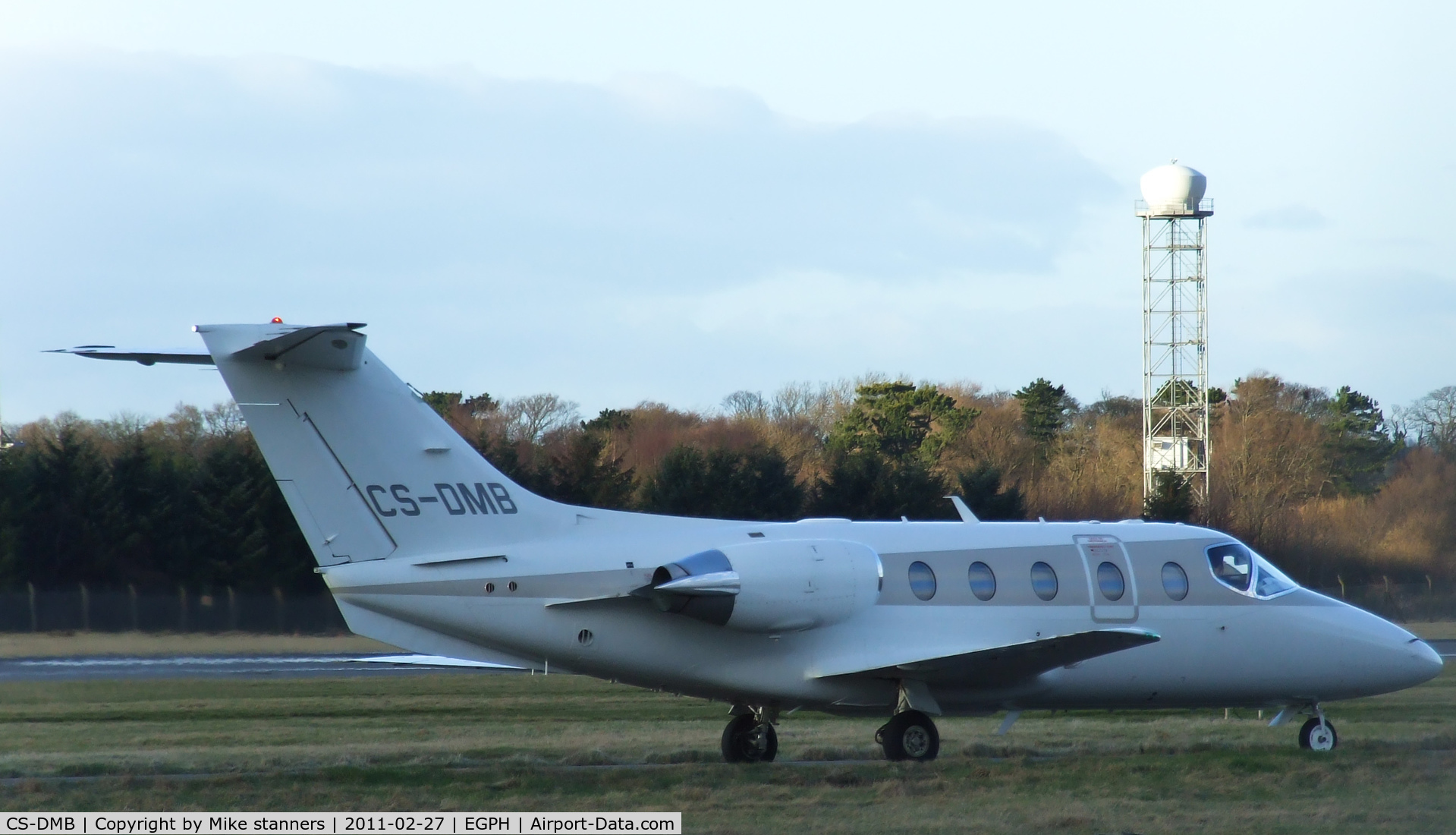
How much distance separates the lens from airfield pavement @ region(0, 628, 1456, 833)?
1191 centimetres

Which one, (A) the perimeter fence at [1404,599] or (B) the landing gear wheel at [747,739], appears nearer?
(B) the landing gear wheel at [747,739]

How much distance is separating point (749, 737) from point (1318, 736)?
21.0 feet

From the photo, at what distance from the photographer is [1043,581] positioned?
618 inches

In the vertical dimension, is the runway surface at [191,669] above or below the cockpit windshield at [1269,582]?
below

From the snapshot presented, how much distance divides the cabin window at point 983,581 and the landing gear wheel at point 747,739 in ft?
8.48

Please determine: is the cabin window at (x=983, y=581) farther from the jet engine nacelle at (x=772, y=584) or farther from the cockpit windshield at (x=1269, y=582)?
the cockpit windshield at (x=1269, y=582)

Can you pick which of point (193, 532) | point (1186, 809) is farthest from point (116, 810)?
point (193, 532)

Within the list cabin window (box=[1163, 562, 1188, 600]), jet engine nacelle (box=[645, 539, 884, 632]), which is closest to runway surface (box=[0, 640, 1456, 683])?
jet engine nacelle (box=[645, 539, 884, 632])

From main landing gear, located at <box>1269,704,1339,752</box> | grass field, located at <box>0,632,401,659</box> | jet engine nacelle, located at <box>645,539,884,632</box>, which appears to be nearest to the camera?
jet engine nacelle, located at <box>645,539,884,632</box>

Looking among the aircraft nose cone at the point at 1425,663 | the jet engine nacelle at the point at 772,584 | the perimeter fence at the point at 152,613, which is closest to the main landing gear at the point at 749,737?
the jet engine nacelle at the point at 772,584

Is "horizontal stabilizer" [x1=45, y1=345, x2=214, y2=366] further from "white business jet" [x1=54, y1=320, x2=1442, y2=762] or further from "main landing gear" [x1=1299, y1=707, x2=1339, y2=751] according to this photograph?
"main landing gear" [x1=1299, y1=707, x2=1339, y2=751]

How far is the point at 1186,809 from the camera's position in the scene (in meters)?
12.2

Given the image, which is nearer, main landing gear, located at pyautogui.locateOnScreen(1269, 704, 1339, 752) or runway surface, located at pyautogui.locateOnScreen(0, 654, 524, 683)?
main landing gear, located at pyautogui.locateOnScreen(1269, 704, 1339, 752)

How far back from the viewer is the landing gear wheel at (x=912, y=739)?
584 inches
